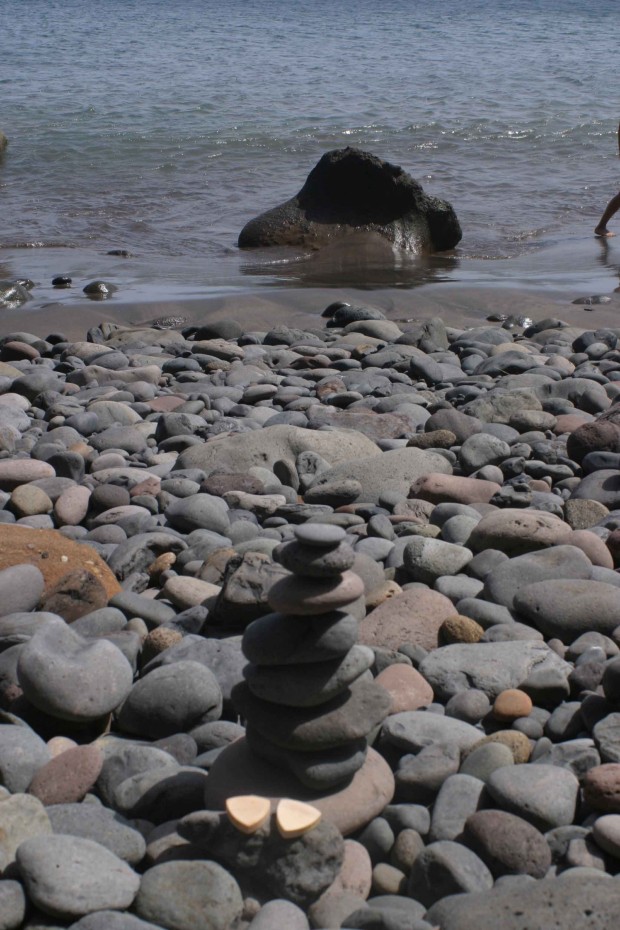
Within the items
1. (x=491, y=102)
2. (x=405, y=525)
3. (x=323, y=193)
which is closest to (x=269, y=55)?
(x=491, y=102)

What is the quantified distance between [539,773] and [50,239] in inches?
394

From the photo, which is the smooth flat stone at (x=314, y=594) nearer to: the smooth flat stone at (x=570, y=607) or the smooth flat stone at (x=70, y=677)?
the smooth flat stone at (x=70, y=677)

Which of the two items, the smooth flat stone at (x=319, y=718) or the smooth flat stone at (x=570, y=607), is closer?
the smooth flat stone at (x=319, y=718)

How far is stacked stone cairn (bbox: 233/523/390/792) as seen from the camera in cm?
218

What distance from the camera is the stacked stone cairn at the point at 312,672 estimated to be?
218cm

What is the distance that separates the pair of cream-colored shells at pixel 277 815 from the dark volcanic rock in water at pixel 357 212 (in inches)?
372

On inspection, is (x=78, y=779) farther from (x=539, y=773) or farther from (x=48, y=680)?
(x=539, y=773)

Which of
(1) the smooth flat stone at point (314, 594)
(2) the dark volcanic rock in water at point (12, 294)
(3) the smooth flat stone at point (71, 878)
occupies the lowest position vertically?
(2) the dark volcanic rock in water at point (12, 294)

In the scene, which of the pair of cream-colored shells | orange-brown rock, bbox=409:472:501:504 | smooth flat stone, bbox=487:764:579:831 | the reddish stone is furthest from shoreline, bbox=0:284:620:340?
the pair of cream-colored shells

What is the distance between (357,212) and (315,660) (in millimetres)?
9768

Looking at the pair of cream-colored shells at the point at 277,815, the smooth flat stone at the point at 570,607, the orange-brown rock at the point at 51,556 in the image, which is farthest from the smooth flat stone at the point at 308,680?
the orange-brown rock at the point at 51,556

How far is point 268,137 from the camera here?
16.7 metres

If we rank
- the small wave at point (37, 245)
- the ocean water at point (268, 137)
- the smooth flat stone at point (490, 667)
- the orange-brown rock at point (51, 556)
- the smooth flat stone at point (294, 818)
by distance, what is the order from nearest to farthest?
the smooth flat stone at point (294, 818), the smooth flat stone at point (490, 667), the orange-brown rock at point (51, 556), the ocean water at point (268, 137), the small wave at point (37, 245)

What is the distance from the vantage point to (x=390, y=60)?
25.4 m
